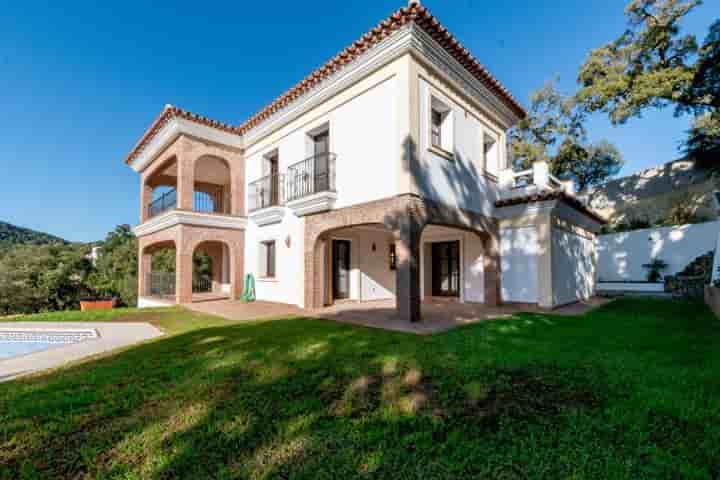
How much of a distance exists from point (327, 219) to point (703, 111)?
2125cm

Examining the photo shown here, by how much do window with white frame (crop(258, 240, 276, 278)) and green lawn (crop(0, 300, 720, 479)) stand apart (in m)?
6.93

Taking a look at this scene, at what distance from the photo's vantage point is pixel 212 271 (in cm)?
1684

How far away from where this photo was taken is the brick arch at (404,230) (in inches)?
284

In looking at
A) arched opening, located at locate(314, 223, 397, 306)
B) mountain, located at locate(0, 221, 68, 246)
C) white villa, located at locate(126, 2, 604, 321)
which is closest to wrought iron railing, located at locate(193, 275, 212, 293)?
white villa, located at locate(126, 2, 604, 321)

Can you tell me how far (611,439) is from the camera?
2.55 m

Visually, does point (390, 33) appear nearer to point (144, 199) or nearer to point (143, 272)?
point (144, 199)

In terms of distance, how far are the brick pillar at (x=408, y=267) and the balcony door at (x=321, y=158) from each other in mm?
3270

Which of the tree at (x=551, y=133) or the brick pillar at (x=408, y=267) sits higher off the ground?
the tree at (x=551, y=133)

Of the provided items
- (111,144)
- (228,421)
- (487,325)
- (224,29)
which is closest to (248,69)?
(224,29)

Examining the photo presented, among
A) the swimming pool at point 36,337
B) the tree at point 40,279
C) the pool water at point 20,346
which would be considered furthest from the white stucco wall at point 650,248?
the tree at point 40,279

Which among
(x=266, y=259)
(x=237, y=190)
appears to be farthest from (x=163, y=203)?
(x=266, y=259)

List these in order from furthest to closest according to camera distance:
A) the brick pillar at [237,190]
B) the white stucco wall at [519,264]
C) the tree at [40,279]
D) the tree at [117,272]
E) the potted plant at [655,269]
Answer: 1. the tree at [117,272]
2. the potted plant at [655,269]
3. the tree at [40,279]
4. the brick pillar at [237,190]
5. the white stucco wall at [519,264]

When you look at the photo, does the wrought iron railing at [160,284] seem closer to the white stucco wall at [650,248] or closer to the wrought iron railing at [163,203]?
the wrought iron railing at [163,203]

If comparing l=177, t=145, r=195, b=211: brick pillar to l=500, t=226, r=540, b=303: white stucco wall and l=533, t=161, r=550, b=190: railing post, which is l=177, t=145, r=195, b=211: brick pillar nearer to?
l=500, t=226, r=540, b=303: white stucco wall
